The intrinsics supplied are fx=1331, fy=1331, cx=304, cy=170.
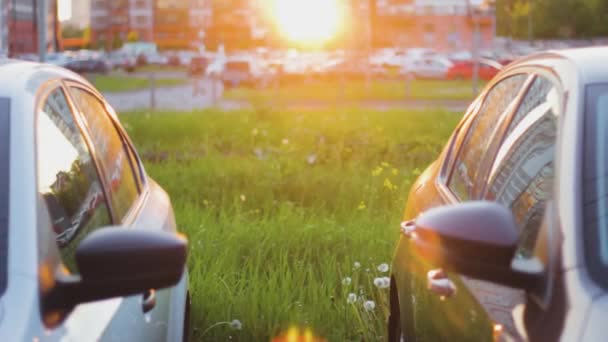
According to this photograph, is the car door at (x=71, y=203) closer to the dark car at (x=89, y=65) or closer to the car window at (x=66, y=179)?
the car window at (x=66, y=179)

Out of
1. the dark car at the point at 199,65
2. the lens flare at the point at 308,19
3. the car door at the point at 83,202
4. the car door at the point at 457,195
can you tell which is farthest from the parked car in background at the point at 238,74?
the car door at the point at 83,202

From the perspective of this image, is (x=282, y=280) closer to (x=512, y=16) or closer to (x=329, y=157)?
(x=329, y=157)

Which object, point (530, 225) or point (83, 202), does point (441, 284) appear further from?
point (83, 202)

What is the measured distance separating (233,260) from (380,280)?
191 cm

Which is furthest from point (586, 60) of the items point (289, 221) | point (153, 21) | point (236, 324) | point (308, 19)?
point (153, 21)

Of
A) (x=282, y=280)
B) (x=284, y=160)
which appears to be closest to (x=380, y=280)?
(x=282, y=280)

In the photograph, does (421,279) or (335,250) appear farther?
(335,250)

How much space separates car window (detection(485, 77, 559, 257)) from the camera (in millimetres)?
3355

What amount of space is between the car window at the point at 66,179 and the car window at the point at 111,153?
0.14 metres

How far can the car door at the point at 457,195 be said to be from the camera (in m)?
3.48

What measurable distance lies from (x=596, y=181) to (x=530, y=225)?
28 centimetres

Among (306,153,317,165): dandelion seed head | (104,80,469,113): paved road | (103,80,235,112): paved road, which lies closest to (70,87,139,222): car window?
(306,153,317,165): dandelion seed head

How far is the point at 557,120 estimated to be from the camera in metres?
3.38

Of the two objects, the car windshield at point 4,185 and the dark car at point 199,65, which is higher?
the car windshield at point 4,185
